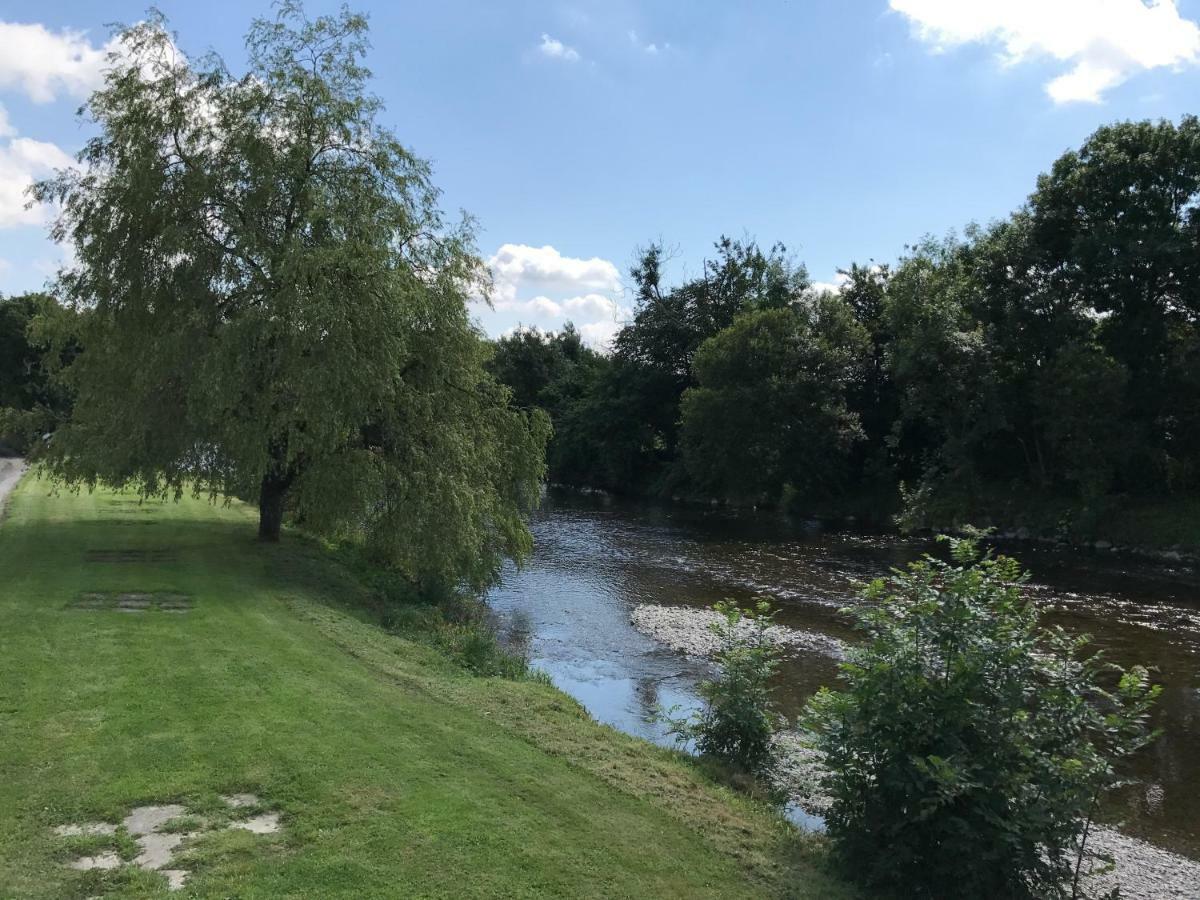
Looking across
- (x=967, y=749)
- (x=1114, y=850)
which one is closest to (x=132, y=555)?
(x=967, y=749)

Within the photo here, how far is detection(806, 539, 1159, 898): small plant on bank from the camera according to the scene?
6.54 m

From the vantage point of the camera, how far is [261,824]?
6488 millimetres

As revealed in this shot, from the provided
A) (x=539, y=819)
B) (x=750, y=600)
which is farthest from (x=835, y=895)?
(x=750, y=600)

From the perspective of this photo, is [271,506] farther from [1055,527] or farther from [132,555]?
[1055,527]

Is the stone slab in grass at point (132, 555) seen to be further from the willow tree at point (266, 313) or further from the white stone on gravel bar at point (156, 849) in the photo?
the white stone on gravel bar at point (156, 849)

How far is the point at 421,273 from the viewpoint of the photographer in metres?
20.0


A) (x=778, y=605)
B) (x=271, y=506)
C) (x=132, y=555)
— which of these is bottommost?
(x=778, y=605)

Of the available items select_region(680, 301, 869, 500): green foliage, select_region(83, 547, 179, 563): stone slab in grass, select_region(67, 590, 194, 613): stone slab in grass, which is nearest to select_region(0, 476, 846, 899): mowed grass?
select_region(67, 590, 194, 613): stone slab in grass

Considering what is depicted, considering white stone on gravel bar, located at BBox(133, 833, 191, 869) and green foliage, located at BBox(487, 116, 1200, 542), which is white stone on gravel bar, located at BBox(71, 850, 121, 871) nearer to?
white stone on gravel bar, located at BBox(133, 833, 191, 869)

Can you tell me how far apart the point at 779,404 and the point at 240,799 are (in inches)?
1749

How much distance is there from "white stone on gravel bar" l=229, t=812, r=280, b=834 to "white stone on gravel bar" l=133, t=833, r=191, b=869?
0.40 meters

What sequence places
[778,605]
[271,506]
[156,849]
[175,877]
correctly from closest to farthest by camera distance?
[175,877] → [156,849] → [271,506] → [778,605]

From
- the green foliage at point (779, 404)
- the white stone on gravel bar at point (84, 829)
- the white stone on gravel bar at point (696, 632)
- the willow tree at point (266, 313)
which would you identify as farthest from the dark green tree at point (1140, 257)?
the white stone on gravel bar at point (84, 829)

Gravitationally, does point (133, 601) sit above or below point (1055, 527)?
below
